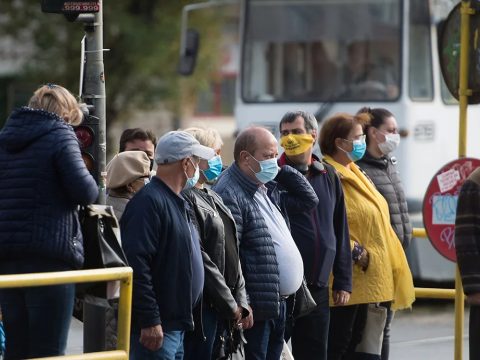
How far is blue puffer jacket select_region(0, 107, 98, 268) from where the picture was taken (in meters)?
6.16

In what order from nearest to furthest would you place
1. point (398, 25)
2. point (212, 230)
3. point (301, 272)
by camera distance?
point (212, 230), point (301, 272), point (398, 25)

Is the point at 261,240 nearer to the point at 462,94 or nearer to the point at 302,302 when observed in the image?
the point at 302,302

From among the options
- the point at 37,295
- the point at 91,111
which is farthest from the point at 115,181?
the point at 37,295

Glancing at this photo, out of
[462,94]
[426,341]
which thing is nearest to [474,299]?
[462,94]

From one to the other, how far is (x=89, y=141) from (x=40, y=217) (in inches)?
77.1

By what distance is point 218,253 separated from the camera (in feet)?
22.0

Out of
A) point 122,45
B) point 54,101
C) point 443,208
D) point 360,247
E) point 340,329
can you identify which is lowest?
point 340,329

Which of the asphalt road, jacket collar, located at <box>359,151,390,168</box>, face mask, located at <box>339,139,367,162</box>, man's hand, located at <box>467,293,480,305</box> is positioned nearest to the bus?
the asphalt road

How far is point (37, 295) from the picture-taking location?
20.5ft

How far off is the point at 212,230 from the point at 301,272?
86 cm

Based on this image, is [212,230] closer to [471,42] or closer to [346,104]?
[471,42]

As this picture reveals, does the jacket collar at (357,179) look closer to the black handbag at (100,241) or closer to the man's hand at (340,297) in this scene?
the man's hand at (340,297)

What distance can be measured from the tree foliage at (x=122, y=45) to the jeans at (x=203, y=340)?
21.7 m

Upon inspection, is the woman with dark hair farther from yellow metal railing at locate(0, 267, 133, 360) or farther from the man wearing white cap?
yellow metal railing at locate(0, 267, 133, 360)
